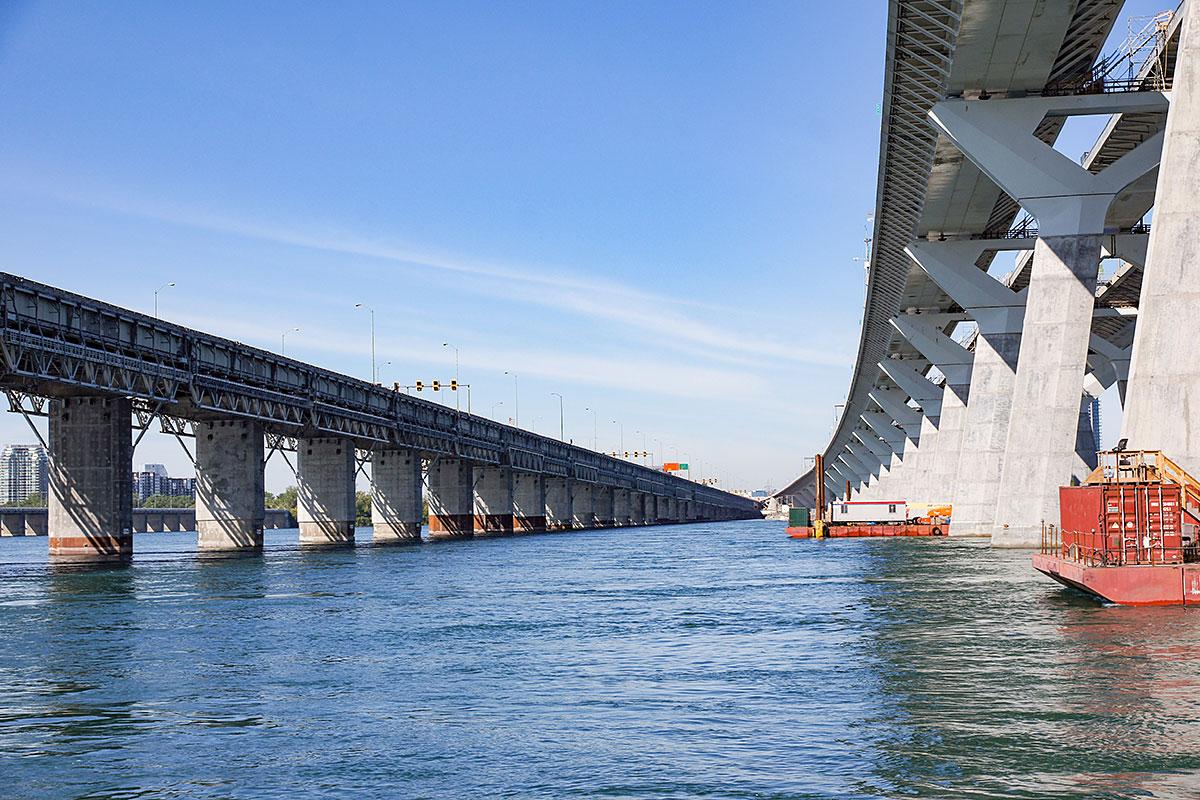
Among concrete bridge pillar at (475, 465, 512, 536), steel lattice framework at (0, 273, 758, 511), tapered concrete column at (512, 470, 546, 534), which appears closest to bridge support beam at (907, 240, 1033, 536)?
steel lattice framework at (0, 273, 758, 511)

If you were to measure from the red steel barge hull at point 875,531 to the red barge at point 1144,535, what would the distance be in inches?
2802

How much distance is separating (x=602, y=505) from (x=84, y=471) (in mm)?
137911

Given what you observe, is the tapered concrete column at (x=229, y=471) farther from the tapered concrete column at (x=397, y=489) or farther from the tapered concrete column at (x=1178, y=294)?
the tapered concrete column at (x=1178, y=294)

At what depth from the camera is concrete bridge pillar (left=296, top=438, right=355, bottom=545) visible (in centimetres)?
9844

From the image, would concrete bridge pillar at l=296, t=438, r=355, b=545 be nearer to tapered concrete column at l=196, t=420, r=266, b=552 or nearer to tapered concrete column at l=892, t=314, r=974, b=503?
tapered concrete column at l=196, t=420, r=266, b=552

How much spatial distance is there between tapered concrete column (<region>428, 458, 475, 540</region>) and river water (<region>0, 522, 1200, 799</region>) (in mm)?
85425

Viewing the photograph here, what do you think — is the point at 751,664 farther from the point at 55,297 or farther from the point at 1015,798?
the point at 55,297

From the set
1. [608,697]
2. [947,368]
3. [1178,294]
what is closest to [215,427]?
[947,368]

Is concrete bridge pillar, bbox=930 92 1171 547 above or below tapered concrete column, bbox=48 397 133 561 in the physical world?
above

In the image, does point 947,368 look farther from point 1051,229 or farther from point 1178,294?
point 1178,294

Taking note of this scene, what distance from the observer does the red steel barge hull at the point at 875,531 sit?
103 metres

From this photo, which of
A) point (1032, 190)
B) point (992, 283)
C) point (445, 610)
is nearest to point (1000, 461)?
point (992, 283)

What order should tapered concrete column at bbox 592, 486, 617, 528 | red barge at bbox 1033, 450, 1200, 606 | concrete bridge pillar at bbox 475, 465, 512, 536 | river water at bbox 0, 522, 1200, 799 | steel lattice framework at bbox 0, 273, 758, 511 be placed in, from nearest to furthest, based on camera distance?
1. river water at bbox 0, 522, 1200, 799
2. red barge at bbox 1033, 450, 1200, 606
3. steel lattice framework at bbox 0, 273, 758, 511
4. concrete bridge pillar at bbox 475, 465, 512, 536
5. tapered concrete column at bbox 592, 486, 617, 528

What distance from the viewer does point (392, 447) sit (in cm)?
10781
